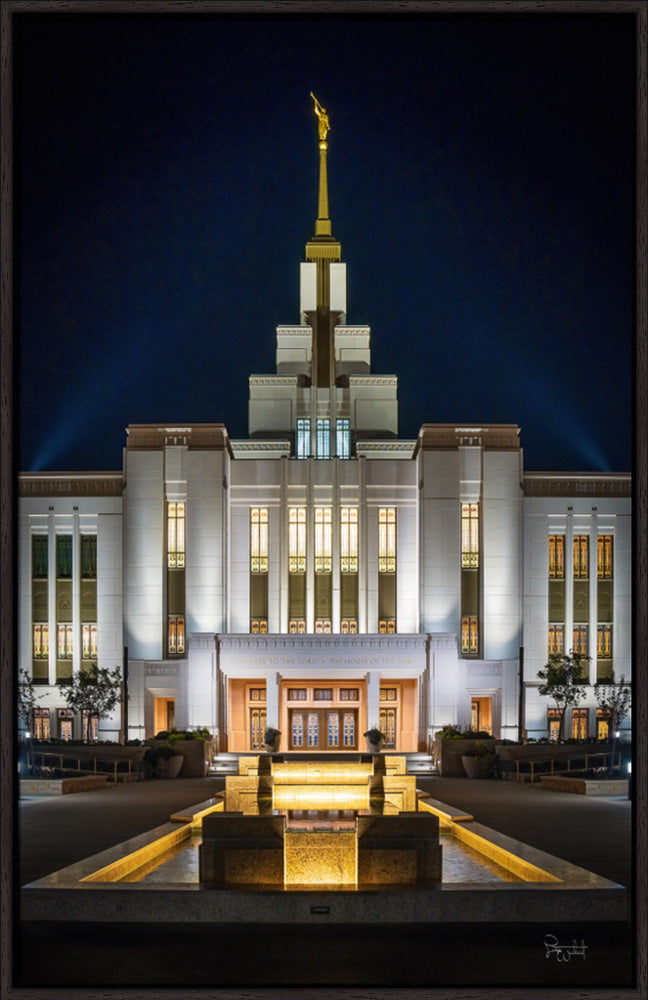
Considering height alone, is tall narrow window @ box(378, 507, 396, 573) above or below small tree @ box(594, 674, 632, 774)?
above

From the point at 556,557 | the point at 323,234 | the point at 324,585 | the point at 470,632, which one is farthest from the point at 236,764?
the point at 323,234

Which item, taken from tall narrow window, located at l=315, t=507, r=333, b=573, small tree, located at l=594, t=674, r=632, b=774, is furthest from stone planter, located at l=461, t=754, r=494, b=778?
tall narrow window, located at l=315, t=507, r=333, b=573

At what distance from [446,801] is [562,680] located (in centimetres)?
1401

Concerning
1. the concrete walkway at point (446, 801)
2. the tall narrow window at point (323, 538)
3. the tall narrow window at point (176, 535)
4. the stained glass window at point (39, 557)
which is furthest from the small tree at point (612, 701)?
the stained glass window at point (39, 557)

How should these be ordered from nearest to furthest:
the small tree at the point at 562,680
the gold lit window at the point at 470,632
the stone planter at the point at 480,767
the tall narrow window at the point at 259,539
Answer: the stone planter at the point at 480,767, the small tree at the point at 562,680, the gold lit window at the point at 470,632, the tall narrow window at the point at 259,539

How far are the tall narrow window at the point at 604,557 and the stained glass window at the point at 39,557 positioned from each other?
21.4 m

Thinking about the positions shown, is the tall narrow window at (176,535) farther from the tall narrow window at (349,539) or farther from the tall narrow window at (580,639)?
the tall narrow window at (580,639)

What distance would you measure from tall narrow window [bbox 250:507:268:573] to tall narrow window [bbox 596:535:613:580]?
12930 millimetres

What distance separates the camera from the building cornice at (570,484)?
3997 cm

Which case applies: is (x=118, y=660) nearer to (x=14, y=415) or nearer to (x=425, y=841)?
(x=425, y=841)

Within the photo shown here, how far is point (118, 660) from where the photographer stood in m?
38.8

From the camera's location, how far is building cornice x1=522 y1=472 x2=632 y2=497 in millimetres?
39969
